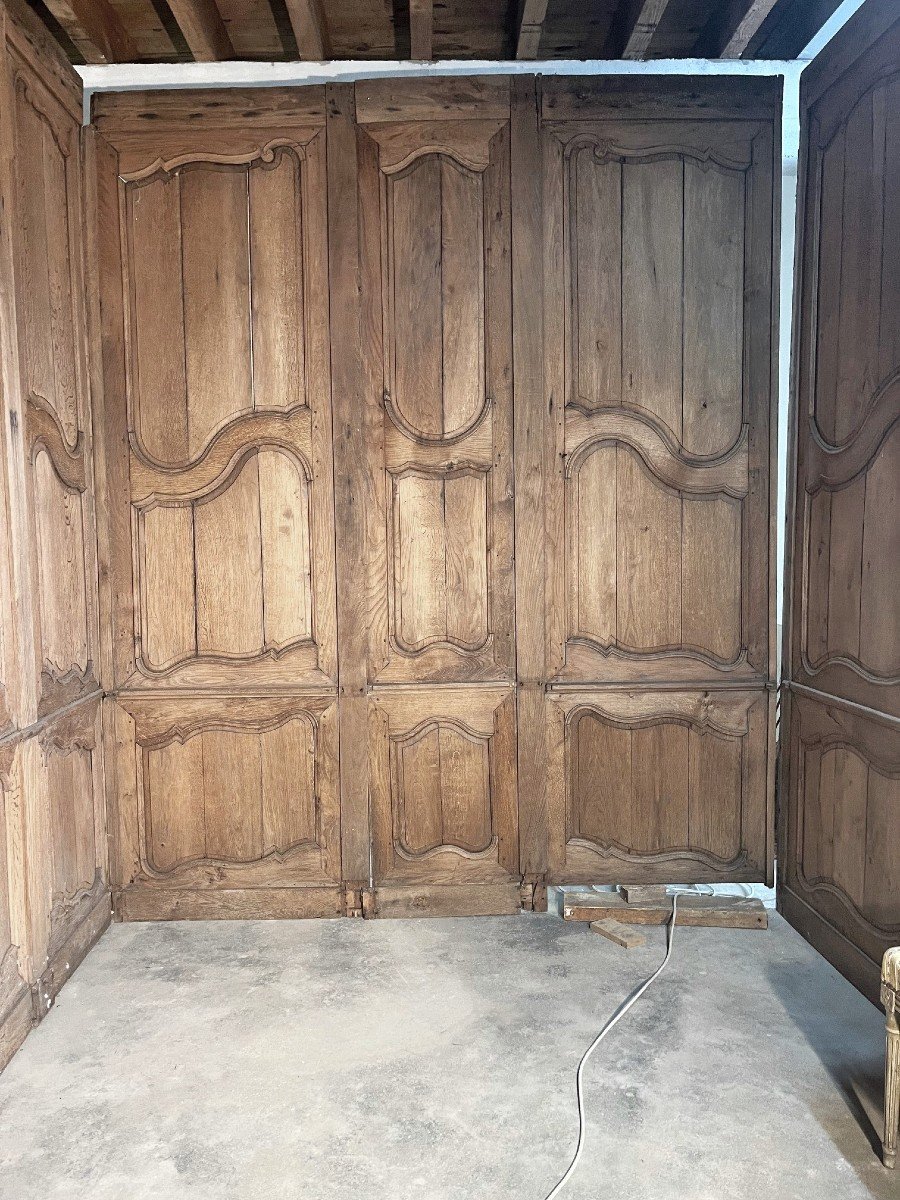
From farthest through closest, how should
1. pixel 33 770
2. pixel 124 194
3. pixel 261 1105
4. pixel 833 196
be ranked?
pixel 124 194, pixel 833 196, pixel 33 770, pixel 261 1105

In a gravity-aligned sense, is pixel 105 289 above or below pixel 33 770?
above

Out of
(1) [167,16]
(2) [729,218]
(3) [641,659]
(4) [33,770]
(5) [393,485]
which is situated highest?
(1) [167,16]

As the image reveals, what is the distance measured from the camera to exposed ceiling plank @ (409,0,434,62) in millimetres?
2877

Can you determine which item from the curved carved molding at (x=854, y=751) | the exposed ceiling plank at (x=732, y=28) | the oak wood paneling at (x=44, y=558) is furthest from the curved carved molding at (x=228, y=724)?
the exposed ceiling plank at (x=732, y=28)

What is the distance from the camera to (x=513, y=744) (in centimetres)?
330

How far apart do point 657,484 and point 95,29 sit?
2.42 metres

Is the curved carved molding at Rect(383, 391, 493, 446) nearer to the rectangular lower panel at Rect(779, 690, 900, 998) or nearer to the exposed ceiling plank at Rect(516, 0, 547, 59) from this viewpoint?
the exposed ceiling plank at Rect(516, 0, 547, 59)

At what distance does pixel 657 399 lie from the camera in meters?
3.23

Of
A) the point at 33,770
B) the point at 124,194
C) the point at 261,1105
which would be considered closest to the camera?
the point at 261,1105

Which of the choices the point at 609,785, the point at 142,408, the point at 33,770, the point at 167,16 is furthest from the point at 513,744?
the point at 167,16

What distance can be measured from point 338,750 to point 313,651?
37 centimetres

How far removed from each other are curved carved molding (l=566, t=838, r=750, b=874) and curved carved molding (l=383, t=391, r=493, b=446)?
1.52 metres

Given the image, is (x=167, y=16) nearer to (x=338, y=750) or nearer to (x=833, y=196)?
(x=833, y=196)

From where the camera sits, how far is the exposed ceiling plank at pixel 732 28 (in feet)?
9.53
